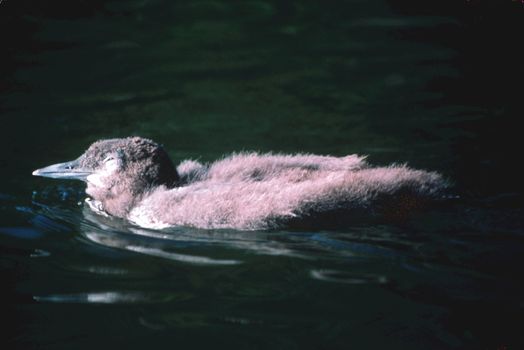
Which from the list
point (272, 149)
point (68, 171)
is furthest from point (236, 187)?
point (272, 149)

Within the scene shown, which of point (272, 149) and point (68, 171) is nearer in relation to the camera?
point (68, 171)

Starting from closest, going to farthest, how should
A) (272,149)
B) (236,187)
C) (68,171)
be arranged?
(236,187) → (68,171) → (272,149)

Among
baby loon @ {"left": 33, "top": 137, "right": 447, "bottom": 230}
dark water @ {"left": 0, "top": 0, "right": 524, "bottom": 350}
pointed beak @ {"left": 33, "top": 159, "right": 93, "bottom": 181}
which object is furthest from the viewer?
pointed beak @ {"left": 33, "top": 159, "right": 93, "bottom": 181}

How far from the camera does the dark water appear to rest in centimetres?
380

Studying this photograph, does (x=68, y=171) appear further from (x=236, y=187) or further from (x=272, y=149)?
(x=272, y=149)

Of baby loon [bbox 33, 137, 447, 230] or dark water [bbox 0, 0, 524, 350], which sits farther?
baby loon [bbox 33, 137, 447, 230]

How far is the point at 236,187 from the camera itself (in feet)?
15.8

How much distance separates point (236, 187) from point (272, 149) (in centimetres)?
206

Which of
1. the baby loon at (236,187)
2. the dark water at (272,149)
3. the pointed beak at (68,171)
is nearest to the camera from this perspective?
the dark water at (272,149)

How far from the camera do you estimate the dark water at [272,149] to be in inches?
150

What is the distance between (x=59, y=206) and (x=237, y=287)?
1.95m

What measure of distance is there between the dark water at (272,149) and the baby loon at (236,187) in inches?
4.9

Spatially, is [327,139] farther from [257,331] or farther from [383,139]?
[257,331]

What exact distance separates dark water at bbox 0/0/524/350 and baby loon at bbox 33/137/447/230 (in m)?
0.13
